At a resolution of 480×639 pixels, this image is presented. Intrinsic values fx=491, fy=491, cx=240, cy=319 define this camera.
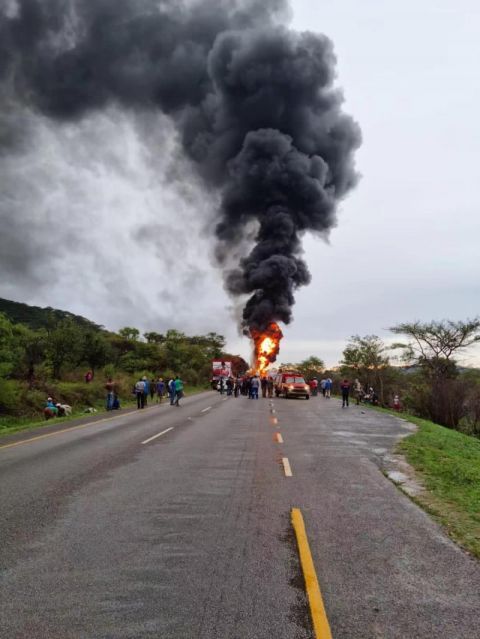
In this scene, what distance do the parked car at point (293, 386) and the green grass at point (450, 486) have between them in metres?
20.4

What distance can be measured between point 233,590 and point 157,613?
646 mm

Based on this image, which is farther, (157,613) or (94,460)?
(94,460)

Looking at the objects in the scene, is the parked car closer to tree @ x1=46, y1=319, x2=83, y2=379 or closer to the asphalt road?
tree @ x1=46, y1=319, x2=83, y2=379

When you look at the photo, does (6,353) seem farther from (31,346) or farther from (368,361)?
(368,361)

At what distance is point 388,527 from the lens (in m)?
5.64

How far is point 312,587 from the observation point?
394 centimetres

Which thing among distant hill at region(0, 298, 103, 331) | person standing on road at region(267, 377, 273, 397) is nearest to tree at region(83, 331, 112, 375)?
person standing on road at region(267, 377, 273, 397)

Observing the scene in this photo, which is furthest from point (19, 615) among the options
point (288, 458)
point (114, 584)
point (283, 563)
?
point (288, 458)

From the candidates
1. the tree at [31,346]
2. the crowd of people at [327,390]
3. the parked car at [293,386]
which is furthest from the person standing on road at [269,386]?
the tree at [31,346]

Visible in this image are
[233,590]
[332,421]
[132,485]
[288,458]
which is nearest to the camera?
[233,590]

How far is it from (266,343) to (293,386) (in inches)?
521

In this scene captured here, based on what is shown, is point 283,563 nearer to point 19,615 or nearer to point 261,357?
point 19,615

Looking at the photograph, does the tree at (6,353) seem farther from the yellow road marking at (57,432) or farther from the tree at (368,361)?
the tree at (368,361)

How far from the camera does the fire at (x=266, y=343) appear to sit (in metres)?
46.8
